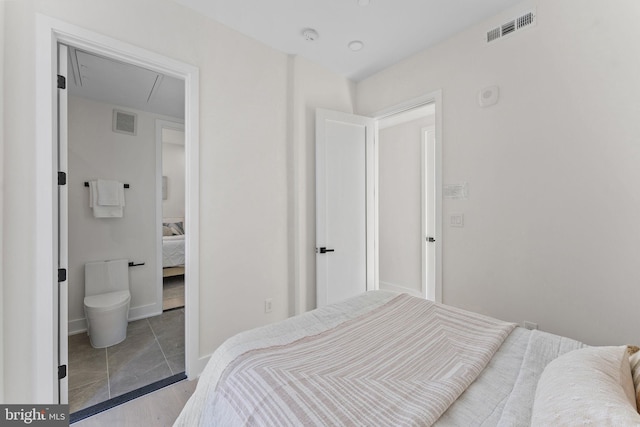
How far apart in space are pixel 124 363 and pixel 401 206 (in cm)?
366

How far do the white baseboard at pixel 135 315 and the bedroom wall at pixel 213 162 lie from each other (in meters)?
1.65

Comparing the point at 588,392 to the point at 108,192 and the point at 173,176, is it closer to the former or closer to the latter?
the point at 108,192

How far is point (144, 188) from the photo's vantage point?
3.24 m

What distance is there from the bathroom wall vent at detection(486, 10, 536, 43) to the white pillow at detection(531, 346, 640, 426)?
2.11m

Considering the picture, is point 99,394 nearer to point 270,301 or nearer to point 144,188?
point 270,301

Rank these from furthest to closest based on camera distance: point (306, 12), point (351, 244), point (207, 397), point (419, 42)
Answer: point (351, 244), point (419, 42), point (306, 12), point (207, 397)

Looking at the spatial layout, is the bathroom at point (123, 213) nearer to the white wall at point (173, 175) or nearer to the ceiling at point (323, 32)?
the ceiling at point (323, 32)

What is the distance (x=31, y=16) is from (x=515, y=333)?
299 cm

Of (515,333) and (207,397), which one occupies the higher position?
(515,333)

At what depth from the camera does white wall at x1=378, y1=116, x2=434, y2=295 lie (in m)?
3.86

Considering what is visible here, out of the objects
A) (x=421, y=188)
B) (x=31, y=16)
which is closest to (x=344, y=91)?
(x=421, y=188)

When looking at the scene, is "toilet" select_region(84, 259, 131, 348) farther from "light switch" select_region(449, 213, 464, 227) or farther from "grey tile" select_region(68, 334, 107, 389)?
"light switch" select_region(449, 213, 464, 227)

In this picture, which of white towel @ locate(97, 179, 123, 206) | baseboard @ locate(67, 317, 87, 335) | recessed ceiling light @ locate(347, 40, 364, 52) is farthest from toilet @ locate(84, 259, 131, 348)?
recessed ceiling light @ locate(347, 40, 364, 52)

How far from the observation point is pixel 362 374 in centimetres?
97
